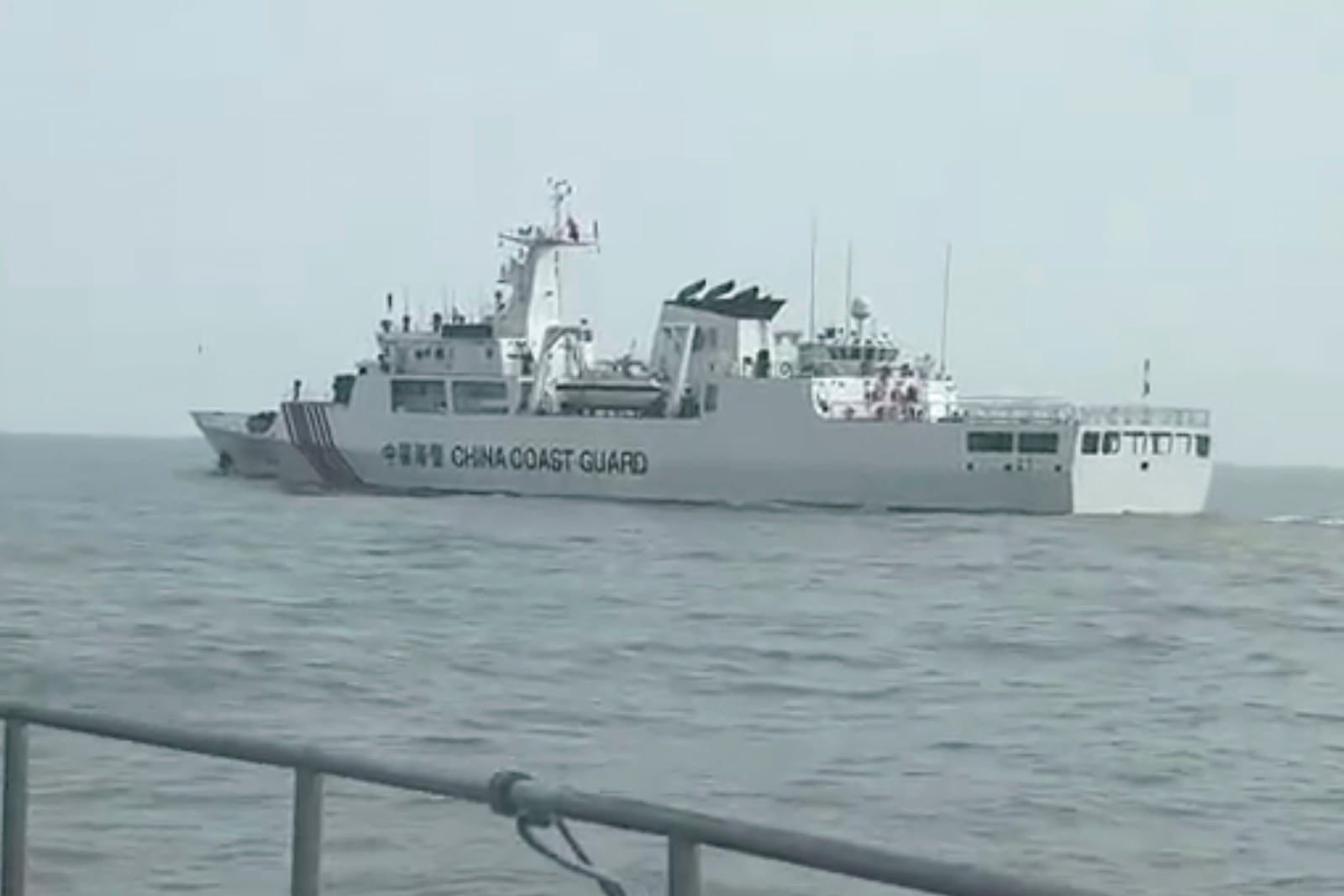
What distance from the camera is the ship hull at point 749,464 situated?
49781 mm

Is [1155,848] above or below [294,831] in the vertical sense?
below

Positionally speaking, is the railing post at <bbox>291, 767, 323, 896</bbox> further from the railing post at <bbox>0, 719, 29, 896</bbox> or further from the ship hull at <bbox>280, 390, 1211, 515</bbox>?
the ship hull at <bbox>280, 390, 1211, 515</bbox>

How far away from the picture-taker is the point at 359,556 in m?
37.2

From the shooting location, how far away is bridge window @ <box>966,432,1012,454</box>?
49656 mm

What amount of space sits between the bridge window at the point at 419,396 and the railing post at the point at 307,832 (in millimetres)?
54489

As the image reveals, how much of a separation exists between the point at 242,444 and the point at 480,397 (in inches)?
445

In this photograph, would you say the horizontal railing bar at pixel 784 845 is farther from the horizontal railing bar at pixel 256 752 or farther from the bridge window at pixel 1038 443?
the bridge window at pixel 1038 443

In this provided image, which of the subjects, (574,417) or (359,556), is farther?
(574,417)

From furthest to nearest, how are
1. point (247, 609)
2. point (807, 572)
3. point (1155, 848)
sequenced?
point (807, 572), point (247, 609), point (1155, 848)

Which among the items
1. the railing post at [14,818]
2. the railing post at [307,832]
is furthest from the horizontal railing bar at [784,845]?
the railing post at [14,818]

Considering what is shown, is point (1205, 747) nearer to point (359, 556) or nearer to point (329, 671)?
point (329, 671)

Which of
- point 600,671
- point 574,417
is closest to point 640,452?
point 574,417

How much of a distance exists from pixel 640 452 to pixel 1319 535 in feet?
49.2

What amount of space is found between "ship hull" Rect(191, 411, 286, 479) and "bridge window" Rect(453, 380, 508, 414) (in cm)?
549
